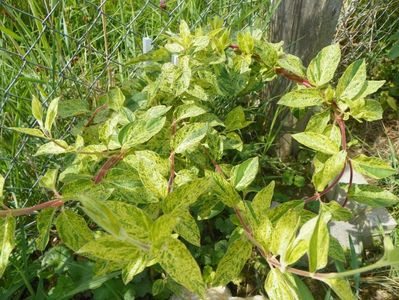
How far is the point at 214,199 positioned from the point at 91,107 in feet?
1.81

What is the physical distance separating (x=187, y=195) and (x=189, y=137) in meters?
0.27

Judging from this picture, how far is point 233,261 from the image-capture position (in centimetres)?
111

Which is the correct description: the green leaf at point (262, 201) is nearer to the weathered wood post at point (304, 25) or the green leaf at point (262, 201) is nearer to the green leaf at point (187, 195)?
the green leaf at point (187, 195)

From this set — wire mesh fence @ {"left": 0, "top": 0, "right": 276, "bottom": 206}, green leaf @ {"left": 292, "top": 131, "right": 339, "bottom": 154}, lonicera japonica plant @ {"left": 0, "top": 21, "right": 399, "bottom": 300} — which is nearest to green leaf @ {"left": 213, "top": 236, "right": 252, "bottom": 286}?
lonicera japonica plant @ {"left": 0, "top": 21, "right": 399, "bottom": 300}

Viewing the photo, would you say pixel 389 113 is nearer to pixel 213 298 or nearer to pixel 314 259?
pixel 213 298

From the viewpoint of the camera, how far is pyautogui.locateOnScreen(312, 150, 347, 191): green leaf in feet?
3.95

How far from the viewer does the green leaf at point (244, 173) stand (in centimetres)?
121

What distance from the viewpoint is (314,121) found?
1410 mm

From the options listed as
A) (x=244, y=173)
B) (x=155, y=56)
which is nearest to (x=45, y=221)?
(x=244, y=173)

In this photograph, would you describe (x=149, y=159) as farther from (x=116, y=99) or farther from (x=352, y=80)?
(x=352, y=80)

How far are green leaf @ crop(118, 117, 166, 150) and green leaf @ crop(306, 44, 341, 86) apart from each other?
0.51m

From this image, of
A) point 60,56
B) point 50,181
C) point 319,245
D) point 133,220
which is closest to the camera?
point 319,245

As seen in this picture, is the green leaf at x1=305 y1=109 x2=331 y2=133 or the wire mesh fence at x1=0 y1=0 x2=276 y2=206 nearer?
the green leaf at x1=305 y1=109 x2=331 y2=133

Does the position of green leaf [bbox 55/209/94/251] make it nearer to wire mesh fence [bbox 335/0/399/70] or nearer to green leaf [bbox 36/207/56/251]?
green leaf [bbox 36/207/56/251]
